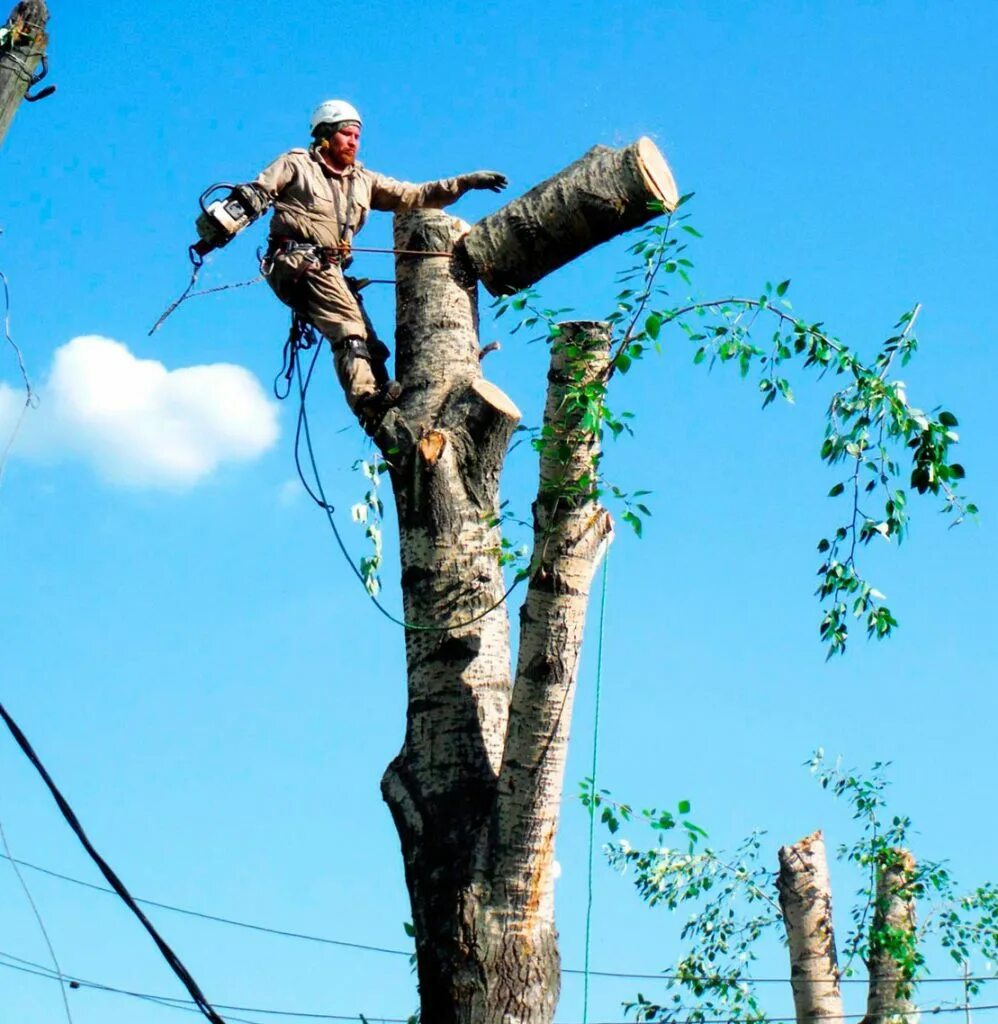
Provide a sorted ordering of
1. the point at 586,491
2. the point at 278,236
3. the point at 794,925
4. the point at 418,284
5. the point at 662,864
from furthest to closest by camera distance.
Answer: the point at 662,864
the point at 794,925
the point at 278,236
the point at 418,284
the point at 586,491

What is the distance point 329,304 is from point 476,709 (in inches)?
84.0

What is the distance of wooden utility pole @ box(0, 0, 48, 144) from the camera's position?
4.96m

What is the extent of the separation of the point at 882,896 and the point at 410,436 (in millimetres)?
5268

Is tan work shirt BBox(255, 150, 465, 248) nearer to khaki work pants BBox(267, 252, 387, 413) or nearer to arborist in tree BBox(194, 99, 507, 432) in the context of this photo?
arborist in tree BBox(194, 99, 507, 432)

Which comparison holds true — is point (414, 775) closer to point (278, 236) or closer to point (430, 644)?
point (430, 644)

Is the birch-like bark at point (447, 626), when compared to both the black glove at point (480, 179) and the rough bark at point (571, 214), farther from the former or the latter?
the black glove at point (480, 179)

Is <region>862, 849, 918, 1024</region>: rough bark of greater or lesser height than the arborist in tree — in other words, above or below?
below

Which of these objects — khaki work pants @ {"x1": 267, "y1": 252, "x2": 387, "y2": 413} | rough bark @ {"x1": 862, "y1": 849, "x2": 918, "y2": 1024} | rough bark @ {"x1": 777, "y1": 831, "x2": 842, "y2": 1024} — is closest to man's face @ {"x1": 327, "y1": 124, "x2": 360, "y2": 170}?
khaki work pants @ {"x1": 267, "y1": 252, "x2": 387, "y2": 413}

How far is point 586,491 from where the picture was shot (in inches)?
164

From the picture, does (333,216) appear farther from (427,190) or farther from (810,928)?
(810,928)

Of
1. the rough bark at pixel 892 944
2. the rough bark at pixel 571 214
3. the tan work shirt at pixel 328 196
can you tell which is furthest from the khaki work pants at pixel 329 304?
the rough bark at pixel 892 944

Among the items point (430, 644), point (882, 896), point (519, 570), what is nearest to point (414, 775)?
point (430, 644)

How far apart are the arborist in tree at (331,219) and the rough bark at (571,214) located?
25.5 inches

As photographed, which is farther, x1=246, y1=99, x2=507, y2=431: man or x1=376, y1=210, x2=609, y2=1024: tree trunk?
x1=246, y1=99, x2=507, y2=431: man
